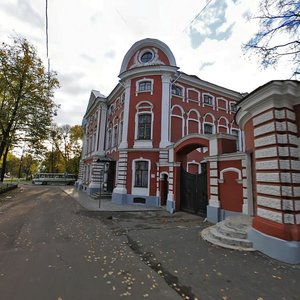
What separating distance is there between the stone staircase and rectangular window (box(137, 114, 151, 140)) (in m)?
10.7

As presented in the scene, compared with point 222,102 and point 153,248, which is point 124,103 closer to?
point 222,102

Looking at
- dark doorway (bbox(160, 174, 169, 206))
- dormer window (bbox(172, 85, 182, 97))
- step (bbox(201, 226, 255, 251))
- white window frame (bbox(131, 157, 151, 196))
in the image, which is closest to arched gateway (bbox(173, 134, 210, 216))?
dark doorway (bbox(160, 174, 169, 206))

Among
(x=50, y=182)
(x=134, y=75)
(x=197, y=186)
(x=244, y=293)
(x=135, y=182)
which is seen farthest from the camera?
(x=50, y=182)

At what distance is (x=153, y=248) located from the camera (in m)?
6.46

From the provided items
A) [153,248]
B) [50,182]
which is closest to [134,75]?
[153,248]

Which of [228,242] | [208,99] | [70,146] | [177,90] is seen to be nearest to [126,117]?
[177,90]

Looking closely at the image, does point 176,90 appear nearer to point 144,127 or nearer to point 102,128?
point 144,127

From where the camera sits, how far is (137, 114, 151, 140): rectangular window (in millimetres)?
17562

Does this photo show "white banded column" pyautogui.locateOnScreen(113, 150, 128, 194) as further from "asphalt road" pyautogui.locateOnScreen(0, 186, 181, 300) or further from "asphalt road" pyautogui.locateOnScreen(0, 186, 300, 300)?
"asphalt road" pyautogui.locateOnScreen(0, 186, 300, 300)

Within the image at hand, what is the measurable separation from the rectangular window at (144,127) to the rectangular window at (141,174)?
2.21m

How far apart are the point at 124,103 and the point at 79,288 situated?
16.3 m

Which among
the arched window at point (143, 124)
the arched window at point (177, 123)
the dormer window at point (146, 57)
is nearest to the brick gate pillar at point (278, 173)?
the arched window at point (143, 124)

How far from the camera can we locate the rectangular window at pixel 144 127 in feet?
57.6

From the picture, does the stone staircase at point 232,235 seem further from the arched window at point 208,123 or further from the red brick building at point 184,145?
the arched window at point 208,123
